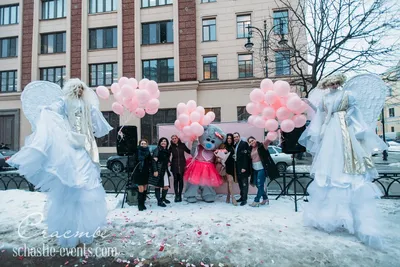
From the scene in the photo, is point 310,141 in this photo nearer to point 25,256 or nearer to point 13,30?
point 25,256

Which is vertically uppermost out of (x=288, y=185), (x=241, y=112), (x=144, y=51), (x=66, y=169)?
(x=144, y=51)

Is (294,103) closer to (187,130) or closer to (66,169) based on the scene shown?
(187,130)

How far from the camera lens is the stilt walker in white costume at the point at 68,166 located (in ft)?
10.0

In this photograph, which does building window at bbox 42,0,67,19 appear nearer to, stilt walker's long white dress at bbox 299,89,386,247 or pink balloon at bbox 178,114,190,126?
pink balloon at bbox 178,114,190,126

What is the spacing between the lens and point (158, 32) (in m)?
17.5

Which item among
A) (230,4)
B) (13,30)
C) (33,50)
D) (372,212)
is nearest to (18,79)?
(33,50)

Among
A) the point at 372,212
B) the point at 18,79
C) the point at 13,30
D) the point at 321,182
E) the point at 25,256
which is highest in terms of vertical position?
the point at 13,30

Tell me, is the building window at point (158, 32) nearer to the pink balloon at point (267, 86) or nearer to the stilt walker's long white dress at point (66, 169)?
the pink balloon at point (267, 86)

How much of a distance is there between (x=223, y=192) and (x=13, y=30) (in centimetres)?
2239

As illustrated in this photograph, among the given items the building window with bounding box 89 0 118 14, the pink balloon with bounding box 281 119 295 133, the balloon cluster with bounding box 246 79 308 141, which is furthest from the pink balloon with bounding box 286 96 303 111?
the building window with bounding box 89 0 118 14

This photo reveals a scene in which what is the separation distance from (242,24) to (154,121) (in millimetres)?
9378

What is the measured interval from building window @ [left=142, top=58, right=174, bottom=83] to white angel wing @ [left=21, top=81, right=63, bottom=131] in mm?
13612

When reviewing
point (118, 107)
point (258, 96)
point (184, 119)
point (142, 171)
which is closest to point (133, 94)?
point (118, 107)

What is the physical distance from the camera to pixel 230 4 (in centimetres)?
1694
